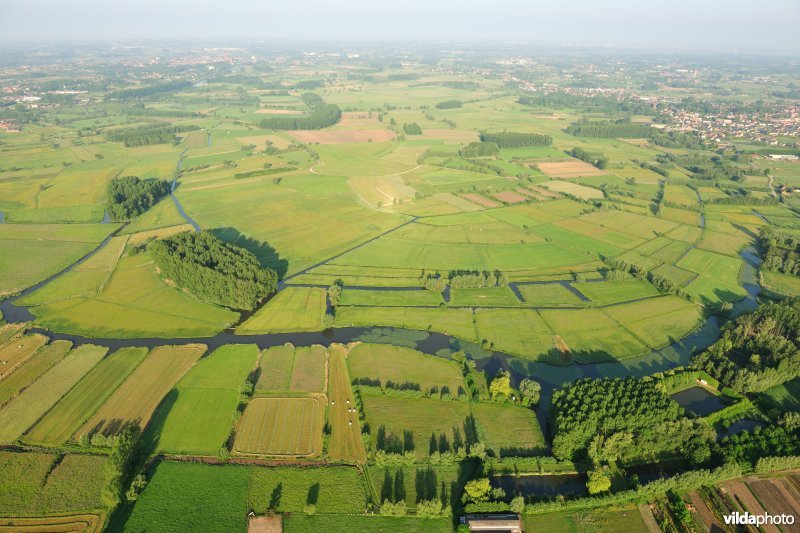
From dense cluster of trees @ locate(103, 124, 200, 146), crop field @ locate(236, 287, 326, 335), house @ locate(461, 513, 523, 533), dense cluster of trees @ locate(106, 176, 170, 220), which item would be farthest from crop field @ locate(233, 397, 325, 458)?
dense cluster of trees @ locate(103, 124, 200, 146)

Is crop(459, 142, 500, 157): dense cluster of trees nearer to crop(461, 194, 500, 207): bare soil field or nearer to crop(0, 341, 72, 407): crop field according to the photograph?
crop(461, 194, 500, 207): bare soil field

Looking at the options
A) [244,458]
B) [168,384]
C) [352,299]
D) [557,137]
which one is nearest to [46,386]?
[168,384]

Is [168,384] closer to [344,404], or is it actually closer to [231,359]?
[231,359]

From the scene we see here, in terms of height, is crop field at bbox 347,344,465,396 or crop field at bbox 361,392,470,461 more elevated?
crop field at bbox 347,344,465,396

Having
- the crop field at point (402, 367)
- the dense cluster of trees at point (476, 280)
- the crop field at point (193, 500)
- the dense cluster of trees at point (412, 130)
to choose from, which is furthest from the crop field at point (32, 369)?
the dense cluster of trees at point (412, 130)

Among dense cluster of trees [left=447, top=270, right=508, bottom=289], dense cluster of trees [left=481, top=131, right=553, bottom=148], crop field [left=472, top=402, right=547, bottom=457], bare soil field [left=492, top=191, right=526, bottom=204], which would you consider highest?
dense cluster of trees [left=481, top=131, right=553, bottom=148]

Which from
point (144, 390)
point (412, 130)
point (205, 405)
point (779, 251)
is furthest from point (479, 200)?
point (144, 390)
